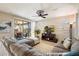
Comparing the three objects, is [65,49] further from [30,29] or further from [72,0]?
[72,0]

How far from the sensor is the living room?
211 centimetres

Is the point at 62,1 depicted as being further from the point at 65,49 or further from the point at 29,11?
the point at 65,49

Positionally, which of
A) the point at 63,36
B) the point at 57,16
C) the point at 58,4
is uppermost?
the point at 58,4

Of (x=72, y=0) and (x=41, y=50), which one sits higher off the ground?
(x=72, y=0)

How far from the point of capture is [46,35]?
7.21 feet

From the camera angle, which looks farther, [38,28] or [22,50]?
[38,28]

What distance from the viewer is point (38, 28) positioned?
86.4 inches

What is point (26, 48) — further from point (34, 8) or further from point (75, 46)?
point (75, 46)

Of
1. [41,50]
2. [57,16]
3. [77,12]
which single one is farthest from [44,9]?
[41,50]

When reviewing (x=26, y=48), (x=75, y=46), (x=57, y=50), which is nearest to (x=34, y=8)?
(x=26, y=48)

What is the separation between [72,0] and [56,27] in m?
0.56

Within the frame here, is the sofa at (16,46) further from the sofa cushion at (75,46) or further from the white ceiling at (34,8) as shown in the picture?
the sofa cushion at (75,46)

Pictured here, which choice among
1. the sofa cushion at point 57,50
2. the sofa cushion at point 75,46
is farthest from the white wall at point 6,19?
the sofa cushion at point 75,46

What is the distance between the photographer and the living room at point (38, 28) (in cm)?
211
